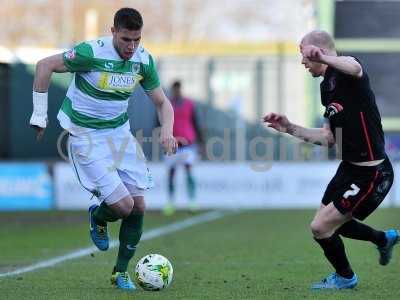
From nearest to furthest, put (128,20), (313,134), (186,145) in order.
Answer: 1. (128,20)
2. (313,134)
3. (186,145)

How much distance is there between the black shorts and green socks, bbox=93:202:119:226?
5.79ft

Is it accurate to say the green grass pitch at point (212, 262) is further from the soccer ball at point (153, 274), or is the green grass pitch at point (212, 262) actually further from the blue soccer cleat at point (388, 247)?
the blue soccer cleat at point (388, 247)

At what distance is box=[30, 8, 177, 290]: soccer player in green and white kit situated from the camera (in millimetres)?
7773

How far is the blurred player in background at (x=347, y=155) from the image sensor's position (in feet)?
24.5

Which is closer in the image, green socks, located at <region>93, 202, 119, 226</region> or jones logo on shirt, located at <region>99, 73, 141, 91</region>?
jones logo on shirt, located at <region>99, 73, 141, 91</region>

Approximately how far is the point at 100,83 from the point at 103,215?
111 centimetres

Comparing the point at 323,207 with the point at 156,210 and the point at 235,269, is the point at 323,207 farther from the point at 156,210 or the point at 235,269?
the point at 156,210

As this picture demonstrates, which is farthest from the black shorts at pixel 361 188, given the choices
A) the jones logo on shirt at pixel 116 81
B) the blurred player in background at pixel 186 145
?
the blurred player in background at pixel 186 145

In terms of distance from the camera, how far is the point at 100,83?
7.83m

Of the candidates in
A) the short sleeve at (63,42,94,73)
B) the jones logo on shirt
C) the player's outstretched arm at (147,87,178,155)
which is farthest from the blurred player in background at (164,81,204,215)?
the short sleeve at (63,42,94,73)

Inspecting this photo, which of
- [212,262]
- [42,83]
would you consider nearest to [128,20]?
[42,83]

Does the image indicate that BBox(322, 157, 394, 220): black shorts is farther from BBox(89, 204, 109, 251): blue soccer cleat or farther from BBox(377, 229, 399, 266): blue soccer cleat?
BBox(89, 204, 109, 251): blue soccer cleat

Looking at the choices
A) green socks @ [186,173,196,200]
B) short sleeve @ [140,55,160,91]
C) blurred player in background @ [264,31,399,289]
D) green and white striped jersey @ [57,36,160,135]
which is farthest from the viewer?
green socks @ [186,173,196,200]

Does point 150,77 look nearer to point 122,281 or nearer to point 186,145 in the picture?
point 122,281
